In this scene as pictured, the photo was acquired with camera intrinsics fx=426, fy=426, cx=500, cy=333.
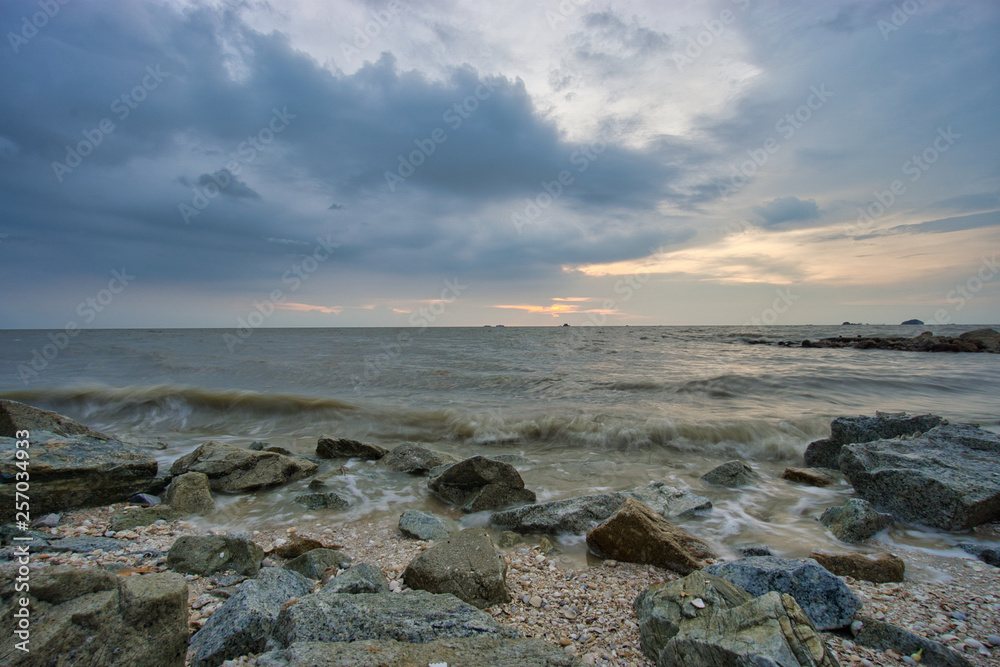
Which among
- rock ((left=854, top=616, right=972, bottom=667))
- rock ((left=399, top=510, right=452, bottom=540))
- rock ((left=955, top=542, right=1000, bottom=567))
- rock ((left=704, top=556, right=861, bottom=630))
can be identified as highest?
rock ((left=704, top=556, right=861, bottom=630))

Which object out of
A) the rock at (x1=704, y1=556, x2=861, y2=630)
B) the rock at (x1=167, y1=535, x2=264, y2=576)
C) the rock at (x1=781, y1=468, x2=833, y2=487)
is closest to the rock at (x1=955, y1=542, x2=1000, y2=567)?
the rock at (x1=781, y1=468, x2=833, y2=487)

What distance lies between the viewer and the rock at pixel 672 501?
16.7ft

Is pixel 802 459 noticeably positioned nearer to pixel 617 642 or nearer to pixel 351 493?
pixel 617 642

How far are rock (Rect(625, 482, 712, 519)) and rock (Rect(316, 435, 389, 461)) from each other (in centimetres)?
469

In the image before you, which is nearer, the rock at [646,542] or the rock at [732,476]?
the rock at [646,542]

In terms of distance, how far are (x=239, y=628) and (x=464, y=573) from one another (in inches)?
57.2

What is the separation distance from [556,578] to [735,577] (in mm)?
1380

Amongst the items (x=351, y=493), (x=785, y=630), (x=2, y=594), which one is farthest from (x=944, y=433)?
(x=2, y=594)

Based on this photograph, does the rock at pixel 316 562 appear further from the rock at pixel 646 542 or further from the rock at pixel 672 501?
the rock at pixel 672 501

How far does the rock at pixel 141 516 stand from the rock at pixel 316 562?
2.44 m

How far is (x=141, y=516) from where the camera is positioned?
16.1 ft

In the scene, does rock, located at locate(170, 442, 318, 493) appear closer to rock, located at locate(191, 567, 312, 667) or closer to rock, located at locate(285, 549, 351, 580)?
rock, located at locate(285, 549, 351, 580)

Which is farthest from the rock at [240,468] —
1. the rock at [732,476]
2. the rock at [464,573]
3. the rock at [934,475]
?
the rock at [934,475]

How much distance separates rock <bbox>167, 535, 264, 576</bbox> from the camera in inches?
139
